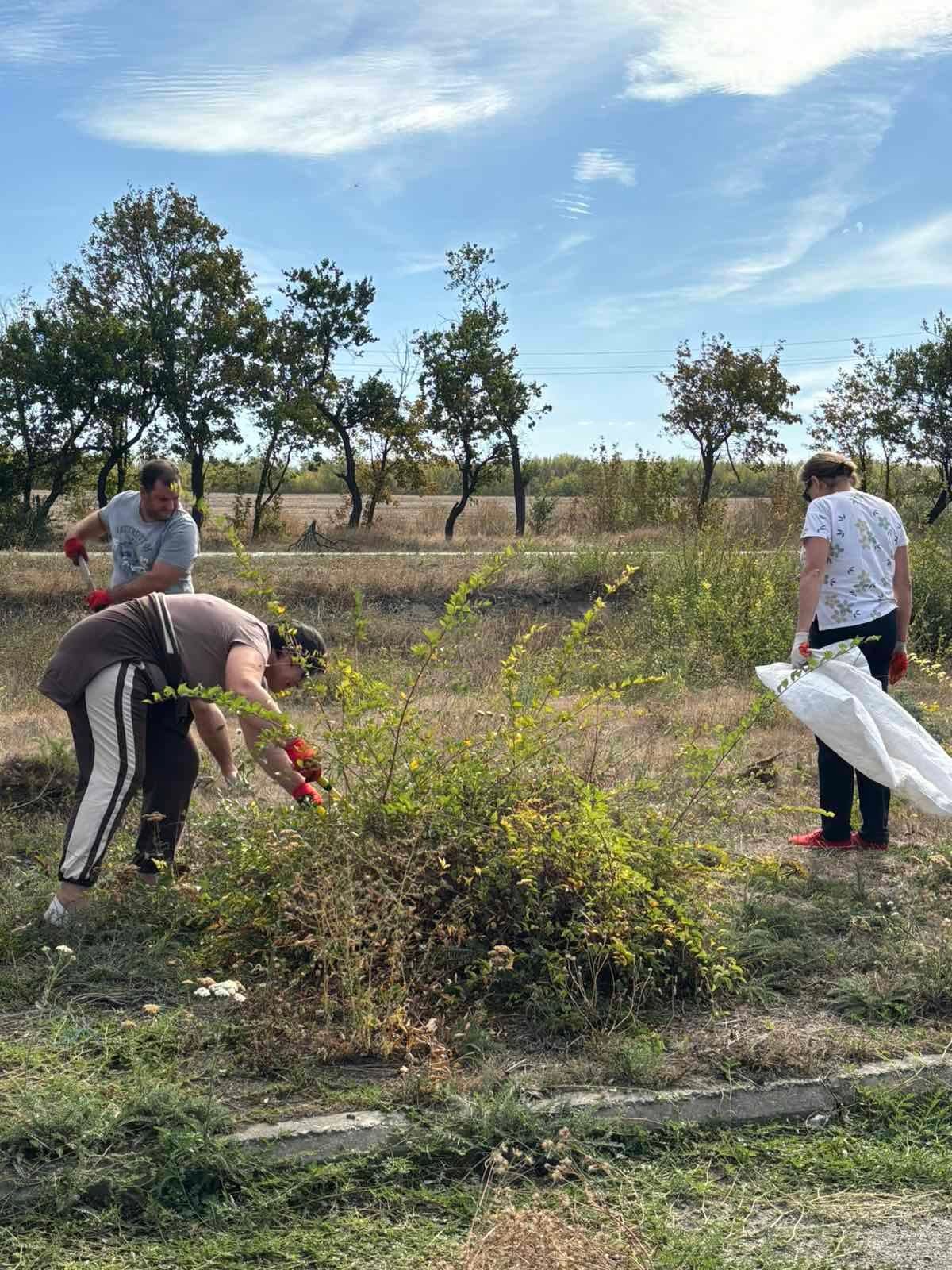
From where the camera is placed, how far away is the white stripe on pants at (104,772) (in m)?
4.15

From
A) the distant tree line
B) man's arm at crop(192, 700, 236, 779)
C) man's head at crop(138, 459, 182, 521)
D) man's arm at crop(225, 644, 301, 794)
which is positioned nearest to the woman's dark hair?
man's arm at crop(225, 644, 301, 794)

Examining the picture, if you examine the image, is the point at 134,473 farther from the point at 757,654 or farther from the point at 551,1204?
the point at 551,1204

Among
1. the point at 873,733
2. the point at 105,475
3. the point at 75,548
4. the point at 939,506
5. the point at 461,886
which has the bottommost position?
the point at 461,886

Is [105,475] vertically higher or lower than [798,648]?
higher

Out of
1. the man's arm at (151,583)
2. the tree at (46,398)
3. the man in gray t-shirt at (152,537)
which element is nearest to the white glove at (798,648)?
the man in gray t-shirt at (152,537)

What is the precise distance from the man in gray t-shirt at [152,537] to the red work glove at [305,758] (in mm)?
2108

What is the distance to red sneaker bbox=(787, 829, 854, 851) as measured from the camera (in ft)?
17.9

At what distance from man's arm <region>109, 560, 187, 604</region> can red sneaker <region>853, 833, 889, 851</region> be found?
3503 mm

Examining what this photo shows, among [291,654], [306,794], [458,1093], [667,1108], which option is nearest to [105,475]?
[291,654]

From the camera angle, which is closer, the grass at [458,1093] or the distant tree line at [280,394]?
the grass at [458,1093]

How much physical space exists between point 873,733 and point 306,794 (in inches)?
95.6

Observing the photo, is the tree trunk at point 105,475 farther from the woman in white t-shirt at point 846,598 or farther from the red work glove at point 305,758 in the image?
the red work glove at point 305,758

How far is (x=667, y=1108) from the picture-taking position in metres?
3.20

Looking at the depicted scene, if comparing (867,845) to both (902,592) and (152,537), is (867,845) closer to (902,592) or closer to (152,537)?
(902,592)
